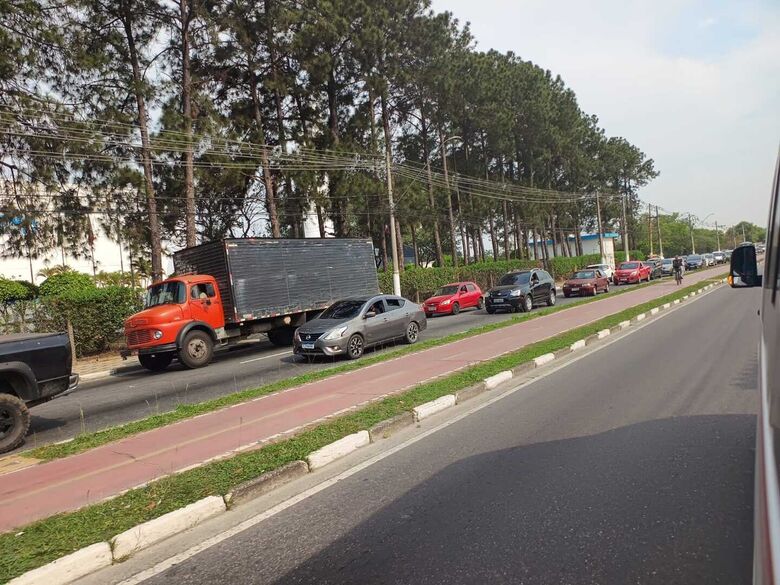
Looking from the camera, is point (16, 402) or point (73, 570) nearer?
point (73, 570)

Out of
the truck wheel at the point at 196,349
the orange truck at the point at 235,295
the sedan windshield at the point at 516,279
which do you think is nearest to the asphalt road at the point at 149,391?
the truck wheel at the point at 196,349

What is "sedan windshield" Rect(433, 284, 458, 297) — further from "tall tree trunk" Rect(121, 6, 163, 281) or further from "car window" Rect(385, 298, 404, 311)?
"tall tree trunk" Rect(121, 6, 163, 281)

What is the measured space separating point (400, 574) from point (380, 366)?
7853 millimetres

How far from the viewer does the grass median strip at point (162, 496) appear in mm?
3699

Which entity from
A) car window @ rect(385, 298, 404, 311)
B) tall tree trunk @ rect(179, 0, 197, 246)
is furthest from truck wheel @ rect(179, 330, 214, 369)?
tall tree trunk @ rect(179, 0, 197, 246)

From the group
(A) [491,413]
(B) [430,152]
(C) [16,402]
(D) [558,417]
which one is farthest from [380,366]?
(B) [430,152]

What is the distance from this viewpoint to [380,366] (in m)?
11.0

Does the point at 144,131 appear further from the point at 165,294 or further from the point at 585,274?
the point at 585,274

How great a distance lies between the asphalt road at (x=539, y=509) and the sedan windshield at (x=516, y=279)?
17457 millimetres

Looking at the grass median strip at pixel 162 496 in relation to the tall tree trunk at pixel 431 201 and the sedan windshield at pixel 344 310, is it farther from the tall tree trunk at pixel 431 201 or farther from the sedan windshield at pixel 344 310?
the tall tree trunk at pixel 431 201

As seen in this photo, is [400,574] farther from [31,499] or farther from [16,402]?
[16,402]

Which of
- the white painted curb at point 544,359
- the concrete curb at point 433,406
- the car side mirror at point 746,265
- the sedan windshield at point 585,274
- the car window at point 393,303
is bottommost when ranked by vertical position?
the white painted curb at point 544,359

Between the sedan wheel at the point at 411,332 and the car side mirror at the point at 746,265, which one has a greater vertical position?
the car side mirror at the point at 746,265

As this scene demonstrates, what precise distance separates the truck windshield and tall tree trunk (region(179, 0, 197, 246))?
7.20 meters
